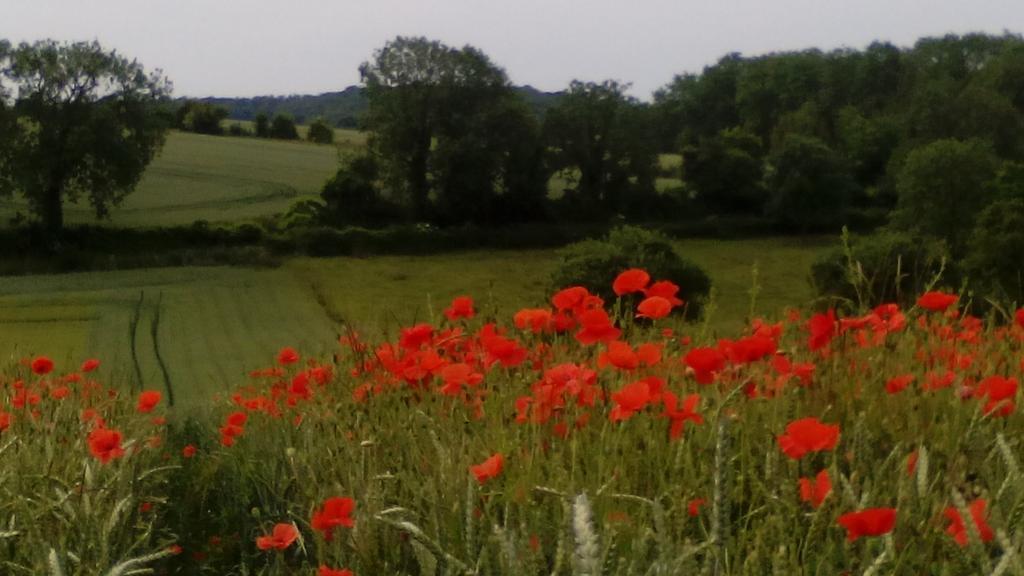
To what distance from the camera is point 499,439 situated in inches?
106

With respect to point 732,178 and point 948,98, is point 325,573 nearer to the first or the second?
point 732,178

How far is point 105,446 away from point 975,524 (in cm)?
186

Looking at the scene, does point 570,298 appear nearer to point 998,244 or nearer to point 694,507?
point 694,507

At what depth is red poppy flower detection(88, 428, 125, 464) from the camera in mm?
2580

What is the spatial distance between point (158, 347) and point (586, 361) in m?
23.9

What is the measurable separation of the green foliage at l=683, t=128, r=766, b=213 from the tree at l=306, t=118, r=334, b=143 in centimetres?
1717

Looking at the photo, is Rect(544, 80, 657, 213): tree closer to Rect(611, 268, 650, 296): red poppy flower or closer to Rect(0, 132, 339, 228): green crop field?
Rect(0, 132, 339, 228): green crop field

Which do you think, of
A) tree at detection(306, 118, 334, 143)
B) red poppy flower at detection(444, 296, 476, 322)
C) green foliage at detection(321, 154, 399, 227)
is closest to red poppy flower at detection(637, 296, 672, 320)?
red poppy flower at detection(444, 296, 476, 322)

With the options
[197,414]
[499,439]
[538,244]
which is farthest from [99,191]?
[499,439]

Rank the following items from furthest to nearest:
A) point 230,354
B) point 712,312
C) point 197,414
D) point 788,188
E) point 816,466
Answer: point 788,188, point 230,354, point 197,414, point 712,312, point 816,466

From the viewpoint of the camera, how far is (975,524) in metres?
1.79

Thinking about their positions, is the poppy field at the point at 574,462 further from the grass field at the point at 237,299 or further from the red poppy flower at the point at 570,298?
the grass field at the point at 237,299

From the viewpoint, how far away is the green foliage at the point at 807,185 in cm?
4941

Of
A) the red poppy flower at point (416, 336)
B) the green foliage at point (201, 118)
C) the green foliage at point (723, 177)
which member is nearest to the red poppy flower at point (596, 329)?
the red poppy flower at point (416, 336)
